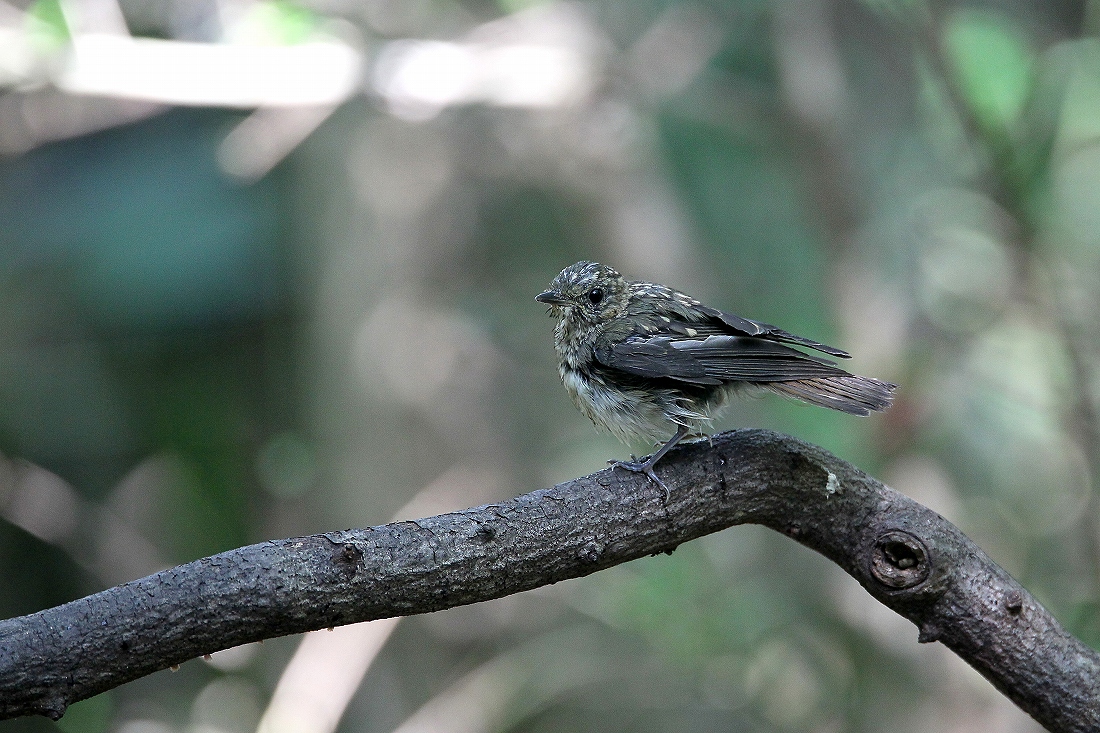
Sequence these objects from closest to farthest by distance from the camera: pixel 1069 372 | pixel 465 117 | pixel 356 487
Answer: pixel 1069 372 → pixel 356 487 → pixel 465 117

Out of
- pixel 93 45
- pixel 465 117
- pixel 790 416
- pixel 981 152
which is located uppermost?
pixel 465 117

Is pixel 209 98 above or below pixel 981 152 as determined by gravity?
above

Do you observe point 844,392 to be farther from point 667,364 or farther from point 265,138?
point 265,138

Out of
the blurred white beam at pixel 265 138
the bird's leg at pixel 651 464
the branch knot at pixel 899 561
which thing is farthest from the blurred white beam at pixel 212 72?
the branch knot at pixel 899 561

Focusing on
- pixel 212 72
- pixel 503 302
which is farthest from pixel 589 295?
pixel 503 302

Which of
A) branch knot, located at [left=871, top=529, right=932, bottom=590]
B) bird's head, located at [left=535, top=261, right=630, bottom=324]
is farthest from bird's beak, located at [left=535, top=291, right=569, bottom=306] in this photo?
branch knot, located at [left=871, top=529, right=932, bottom=590]

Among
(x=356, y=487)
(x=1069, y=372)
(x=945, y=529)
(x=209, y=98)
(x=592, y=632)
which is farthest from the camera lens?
(x=592, y=632)

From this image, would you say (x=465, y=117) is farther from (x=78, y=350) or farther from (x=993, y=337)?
(x=993, y=337)

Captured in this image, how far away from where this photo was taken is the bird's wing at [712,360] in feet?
9.31

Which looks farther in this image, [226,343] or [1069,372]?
[226,343]

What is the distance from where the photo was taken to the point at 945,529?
2.67 metres

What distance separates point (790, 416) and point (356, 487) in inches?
103

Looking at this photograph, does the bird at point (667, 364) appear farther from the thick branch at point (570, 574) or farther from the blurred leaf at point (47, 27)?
the blurred leaf at point (47, 27)

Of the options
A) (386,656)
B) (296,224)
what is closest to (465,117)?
(296,224)
